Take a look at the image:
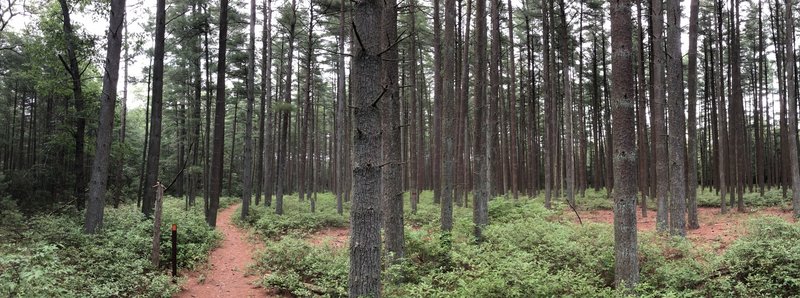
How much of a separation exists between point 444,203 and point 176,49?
1877 centimetres

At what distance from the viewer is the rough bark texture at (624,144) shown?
5637mm

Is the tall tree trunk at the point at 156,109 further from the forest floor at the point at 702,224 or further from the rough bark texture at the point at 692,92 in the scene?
the rough bark texture at the point at 692,92

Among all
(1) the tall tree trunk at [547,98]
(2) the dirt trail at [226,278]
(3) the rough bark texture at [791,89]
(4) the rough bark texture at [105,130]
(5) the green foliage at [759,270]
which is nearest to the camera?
(5) the green foliage at [759,270]

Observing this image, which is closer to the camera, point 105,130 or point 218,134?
point 105,130

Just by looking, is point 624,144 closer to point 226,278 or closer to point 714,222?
point 226,278

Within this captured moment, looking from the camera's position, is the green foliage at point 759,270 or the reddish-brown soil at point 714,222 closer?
the green foliage at point 759,270

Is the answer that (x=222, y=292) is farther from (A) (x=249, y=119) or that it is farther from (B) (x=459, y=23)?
(B) (x=459, y=23)

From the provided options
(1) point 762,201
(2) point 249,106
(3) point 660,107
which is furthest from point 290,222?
(1) point 762,201

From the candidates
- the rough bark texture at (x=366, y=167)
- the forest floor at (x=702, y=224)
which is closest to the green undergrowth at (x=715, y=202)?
the forest floor at (x=702, y=224)

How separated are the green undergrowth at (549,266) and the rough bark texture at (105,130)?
4742mm

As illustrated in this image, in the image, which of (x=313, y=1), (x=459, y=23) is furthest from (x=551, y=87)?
(x=313, y=1)

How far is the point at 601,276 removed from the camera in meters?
7.51

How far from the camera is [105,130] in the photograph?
11.4m

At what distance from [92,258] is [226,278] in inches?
106
